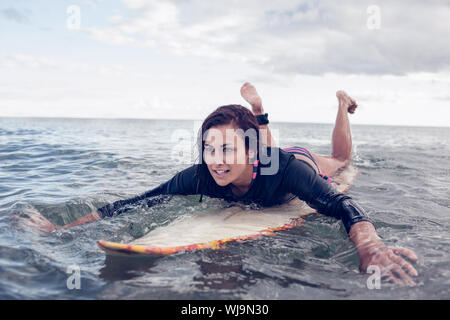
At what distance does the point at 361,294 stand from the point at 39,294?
2309 millimetres

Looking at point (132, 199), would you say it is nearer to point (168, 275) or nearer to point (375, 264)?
point (168, 275)

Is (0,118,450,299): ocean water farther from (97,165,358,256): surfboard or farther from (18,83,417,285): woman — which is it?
(18,83,417,285): woman

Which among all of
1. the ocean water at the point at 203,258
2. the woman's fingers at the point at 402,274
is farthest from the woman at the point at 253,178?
the ocean water at the point at 203,258

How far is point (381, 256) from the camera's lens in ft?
Answer: 9.11

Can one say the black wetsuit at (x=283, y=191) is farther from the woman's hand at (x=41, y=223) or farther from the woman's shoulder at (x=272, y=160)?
the woman's hand at (x=41, y=223)

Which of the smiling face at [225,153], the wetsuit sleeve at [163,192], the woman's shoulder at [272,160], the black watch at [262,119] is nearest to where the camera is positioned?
the smiling face at [225,153]

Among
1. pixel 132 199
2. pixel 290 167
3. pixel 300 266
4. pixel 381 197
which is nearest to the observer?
pixel 300 266

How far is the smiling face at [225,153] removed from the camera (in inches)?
140

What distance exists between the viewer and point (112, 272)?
109 inches

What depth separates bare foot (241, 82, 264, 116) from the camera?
13.3 ft

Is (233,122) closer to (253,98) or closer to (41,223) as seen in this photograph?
(253,98)

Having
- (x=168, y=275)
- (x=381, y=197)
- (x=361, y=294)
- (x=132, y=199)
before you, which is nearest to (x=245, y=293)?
(x=168, y=275)

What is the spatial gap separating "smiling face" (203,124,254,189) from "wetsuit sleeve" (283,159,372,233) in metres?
0.54

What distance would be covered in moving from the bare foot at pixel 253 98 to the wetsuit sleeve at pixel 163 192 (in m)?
1.01
